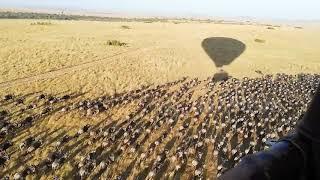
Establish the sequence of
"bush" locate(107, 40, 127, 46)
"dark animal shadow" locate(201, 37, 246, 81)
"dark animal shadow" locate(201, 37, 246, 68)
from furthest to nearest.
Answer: "bush" locate(107, 40, 127, 46)
"dark animal shadow" locate(201, 37, 246, 68)
"dark animal shadow" locate(201, 37, 246, 81)

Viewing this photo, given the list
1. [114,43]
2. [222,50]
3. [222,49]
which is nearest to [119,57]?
[114,43]

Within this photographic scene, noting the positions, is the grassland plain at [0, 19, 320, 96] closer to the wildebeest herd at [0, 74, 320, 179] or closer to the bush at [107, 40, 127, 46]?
the bush at [107, 40, 127, 46]

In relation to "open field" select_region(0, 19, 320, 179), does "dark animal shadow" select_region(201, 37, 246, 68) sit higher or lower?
lower

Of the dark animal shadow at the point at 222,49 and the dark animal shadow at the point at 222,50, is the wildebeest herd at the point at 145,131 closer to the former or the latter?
the dark animal shadow at the point at 222,50

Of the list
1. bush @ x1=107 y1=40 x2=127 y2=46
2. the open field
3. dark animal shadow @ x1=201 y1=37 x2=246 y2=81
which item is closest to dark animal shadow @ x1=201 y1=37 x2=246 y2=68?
dark animal shadow @ x1=201 y1=37 x2=246 y2=81

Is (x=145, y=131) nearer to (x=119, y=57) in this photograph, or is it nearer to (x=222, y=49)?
(x=119, y=57)

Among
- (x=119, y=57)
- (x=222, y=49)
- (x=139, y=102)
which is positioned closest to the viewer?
(x=139, y=102)

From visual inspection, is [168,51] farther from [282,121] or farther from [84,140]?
[84,140]

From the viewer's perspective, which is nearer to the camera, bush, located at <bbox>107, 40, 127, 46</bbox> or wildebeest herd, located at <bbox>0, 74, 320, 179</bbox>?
wildebeest herd, located at <bbox>0, 74, 320, 179</bbox>
